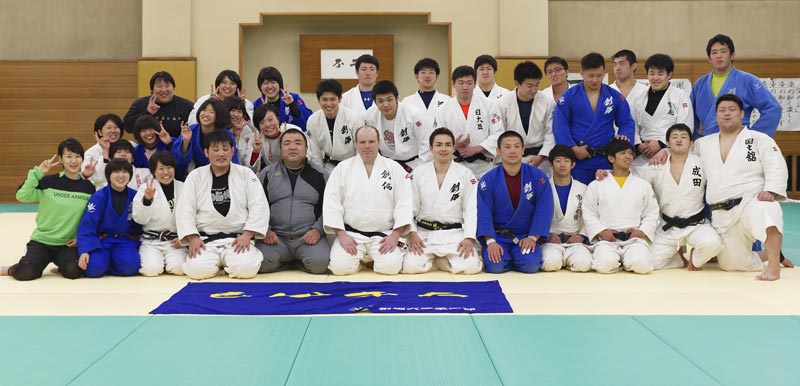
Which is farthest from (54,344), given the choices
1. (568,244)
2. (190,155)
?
(568,244)

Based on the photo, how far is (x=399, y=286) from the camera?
16.0 ft

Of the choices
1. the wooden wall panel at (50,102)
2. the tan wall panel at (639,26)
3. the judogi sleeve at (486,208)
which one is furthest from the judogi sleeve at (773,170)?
the wooden wall panel at (50,102)

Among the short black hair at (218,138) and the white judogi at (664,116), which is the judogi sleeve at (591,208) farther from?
the short black hair at (218,138)

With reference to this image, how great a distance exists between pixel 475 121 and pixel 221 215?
2.66 m

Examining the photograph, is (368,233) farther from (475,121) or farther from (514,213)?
(475,121)

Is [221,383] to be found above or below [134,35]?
below

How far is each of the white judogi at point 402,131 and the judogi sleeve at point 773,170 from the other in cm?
297

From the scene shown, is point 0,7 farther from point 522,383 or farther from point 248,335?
point 522,383

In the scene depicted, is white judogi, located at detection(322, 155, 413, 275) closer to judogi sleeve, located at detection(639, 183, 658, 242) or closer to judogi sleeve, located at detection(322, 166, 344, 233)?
judogi sleeve, located at detection(322, 166, 344, 233)

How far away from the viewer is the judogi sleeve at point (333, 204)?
560 centimetres

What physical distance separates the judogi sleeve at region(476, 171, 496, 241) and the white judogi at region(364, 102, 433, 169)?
91cm

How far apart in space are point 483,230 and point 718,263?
2201mm

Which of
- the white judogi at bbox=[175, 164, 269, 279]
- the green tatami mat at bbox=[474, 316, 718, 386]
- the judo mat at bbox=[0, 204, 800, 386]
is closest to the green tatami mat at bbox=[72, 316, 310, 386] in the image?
the judo mat at bbox=[0, 204, 800, 386]

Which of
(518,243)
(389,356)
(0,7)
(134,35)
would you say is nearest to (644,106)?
(518,243)
